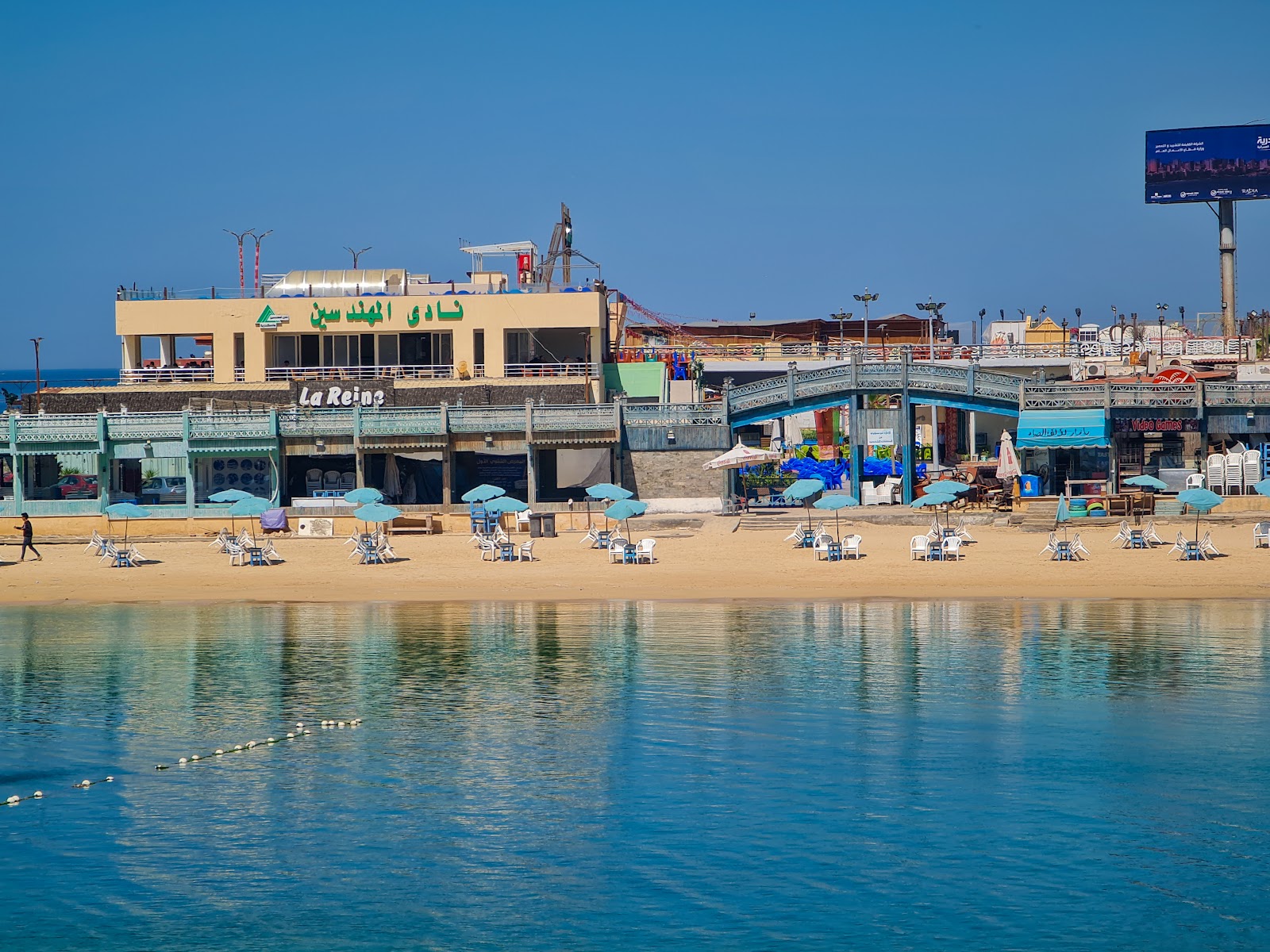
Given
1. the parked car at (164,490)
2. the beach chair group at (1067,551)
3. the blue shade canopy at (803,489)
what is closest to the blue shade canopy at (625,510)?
the blue shade canopy at (803,489)

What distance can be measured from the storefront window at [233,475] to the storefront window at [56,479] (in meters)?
3.52

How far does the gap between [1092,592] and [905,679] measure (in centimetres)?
970

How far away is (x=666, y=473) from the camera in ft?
151

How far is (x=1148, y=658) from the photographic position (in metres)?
26.3

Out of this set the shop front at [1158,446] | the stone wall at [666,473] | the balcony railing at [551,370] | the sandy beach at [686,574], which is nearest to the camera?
the sandy beach at [686,574]

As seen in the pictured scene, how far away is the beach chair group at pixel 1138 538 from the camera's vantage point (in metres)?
37.2

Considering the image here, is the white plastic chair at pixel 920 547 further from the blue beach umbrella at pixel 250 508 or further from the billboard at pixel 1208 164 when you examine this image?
the billboard at pixel 1208 164

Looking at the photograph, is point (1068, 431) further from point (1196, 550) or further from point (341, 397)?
point (341, 397)

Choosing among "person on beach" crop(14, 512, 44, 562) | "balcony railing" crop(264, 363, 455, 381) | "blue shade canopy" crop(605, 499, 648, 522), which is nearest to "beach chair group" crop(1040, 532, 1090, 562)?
"blue shade canopy" crop(605, 499, 648, 522)

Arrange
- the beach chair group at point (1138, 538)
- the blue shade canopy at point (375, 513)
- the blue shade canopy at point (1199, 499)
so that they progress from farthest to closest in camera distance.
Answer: the blue shade canopy at point (375, 513) < the beach chair group at point (1138, 538) < the blue shade canopy at point (1199, 499)

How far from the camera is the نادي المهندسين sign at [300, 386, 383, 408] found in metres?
49.9

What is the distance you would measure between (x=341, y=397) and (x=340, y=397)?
0.09 feet

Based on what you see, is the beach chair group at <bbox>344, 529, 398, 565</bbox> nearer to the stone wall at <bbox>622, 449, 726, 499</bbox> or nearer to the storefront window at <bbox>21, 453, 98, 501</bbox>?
the stone wall at <bbox>622, 449, 726, 499</bbox>

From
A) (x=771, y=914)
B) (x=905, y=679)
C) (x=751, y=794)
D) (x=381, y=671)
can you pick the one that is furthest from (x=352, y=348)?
(x=771, y=914)
